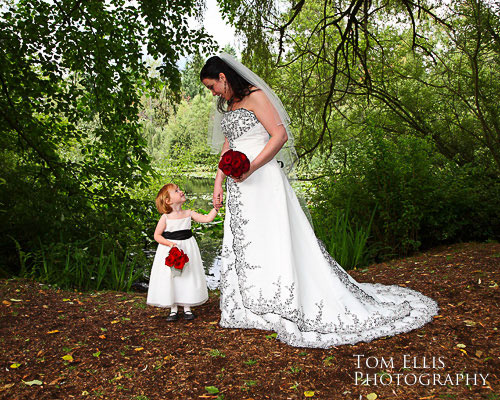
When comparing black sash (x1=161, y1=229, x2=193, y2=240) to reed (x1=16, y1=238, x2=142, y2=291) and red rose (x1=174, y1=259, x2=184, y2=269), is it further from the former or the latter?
reed (x1=16, y1=238, x2=142, y2=291)

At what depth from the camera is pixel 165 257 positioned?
→ 11.4 feet

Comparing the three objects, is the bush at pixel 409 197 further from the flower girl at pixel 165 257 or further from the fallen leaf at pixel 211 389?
the fallen leaf at pixel 211 389

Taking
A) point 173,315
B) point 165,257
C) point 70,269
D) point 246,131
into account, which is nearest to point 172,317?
point 173,315

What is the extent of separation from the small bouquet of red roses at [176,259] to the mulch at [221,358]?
0.52 metres

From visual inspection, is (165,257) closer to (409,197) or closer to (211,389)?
(211,389)

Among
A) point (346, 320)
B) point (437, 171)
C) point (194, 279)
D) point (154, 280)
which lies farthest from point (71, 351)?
point (437, 171)

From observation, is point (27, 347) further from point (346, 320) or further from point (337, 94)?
point (337, 94)

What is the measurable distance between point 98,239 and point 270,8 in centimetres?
359

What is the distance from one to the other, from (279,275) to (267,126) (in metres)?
1.05

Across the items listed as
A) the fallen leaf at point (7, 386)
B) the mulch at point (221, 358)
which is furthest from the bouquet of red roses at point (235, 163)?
the fallen leaf at point (7, 386)

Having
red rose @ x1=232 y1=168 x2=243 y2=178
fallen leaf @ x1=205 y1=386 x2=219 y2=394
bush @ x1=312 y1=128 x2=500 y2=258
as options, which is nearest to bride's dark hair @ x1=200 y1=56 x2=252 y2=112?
red rose @ x1=232 y1=168 x2=243 y2=178

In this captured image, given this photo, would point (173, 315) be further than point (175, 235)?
Yes

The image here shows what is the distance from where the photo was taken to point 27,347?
311 centimetres

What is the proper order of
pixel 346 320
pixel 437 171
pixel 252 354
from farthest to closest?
pixel 437 171 < pixel 346 320 < pixel 252 354
